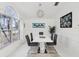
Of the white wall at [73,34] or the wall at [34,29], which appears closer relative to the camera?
the white wall at [73,34]

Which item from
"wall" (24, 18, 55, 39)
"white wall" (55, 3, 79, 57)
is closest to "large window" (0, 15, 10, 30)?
"white wall" (55, 3, 79, 57)

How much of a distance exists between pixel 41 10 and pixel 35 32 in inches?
98.8

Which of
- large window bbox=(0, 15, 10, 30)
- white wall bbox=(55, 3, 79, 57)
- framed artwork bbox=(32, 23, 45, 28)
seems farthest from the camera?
framed artwork bbox=(32, 23, 45, 28)

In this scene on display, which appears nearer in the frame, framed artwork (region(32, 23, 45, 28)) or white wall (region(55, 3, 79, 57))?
white wall (region(55, 3, 79, 57))

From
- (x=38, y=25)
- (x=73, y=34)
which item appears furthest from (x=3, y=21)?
(x=38, y=25)

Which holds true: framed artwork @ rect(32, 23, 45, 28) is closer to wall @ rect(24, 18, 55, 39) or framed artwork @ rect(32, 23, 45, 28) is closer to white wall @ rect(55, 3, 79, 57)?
wall @ rect(24, 18, 55, 39)

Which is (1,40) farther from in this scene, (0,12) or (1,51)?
(0,12)

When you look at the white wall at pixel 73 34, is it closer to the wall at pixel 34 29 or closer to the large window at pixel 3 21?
the large window at pixel 3 21

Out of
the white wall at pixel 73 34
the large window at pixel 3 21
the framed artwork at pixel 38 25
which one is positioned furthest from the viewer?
the framed artwork at pixel 38 25

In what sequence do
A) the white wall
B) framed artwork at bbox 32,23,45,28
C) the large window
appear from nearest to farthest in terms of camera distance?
the white wall
the large window
framed artwork at bbox 32,23,45,28

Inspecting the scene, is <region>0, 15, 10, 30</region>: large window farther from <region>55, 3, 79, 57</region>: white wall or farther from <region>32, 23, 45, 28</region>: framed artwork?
<region>32, 23, 45, 28</region>: framed artwork

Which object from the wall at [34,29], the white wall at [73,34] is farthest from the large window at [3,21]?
the wall at [34,29]

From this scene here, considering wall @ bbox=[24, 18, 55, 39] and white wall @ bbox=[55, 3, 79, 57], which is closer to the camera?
white wall @ bbox=[55, 3, 79, 57]

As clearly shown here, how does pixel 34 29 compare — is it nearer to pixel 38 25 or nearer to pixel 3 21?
pixel 38 25
